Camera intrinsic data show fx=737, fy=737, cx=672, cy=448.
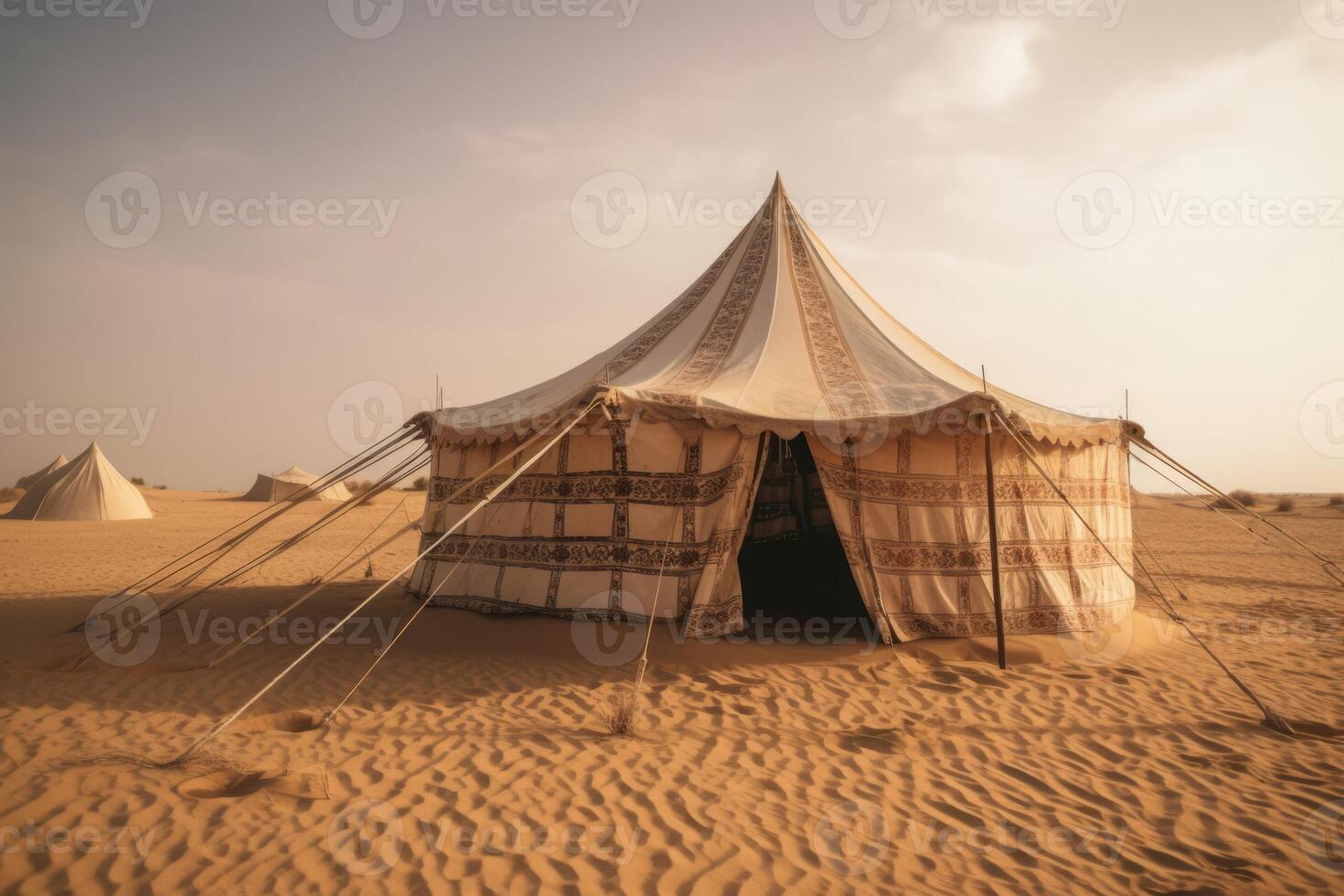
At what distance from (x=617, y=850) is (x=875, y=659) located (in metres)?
3.30

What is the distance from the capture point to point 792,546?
937 centimetres

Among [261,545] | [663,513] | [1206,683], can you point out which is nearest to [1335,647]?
[1206,683]

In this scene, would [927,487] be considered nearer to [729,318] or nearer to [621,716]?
[729,318]

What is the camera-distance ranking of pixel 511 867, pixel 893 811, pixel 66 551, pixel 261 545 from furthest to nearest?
pixel 261 545 → pixel 66 551 → pixel 893 811 → pixel 511 867

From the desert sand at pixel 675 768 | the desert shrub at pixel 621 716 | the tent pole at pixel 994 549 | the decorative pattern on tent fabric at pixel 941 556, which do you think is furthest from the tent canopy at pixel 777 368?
the desert shrub at pixel 621 716

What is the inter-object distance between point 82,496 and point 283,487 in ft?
22.4

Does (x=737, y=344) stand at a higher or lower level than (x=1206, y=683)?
higher

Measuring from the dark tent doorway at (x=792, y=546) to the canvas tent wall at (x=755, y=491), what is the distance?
1.89m

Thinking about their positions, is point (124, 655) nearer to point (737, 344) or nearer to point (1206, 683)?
point (737, 344)

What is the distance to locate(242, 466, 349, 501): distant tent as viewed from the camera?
26844 millimetres

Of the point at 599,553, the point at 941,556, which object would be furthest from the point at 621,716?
the point at 941,556

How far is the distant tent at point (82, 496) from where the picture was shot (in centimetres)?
1997

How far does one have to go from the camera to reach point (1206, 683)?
18.4ft

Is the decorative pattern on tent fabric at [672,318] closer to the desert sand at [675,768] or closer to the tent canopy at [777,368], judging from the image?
the tent canopy at [777,368]
